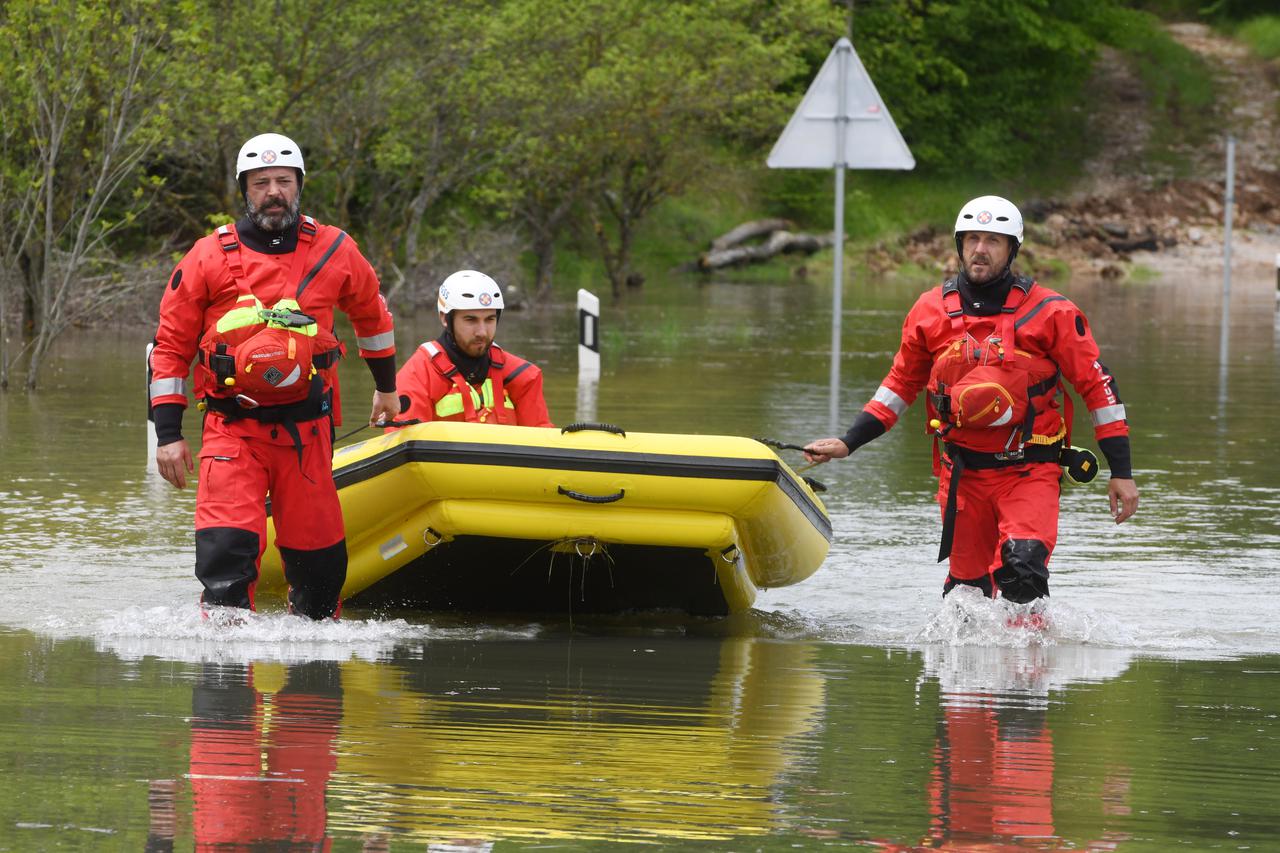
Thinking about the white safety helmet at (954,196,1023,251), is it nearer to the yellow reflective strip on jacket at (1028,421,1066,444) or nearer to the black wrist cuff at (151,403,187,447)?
the yellow reflective strip on jacket at (1028,421,1066,444)

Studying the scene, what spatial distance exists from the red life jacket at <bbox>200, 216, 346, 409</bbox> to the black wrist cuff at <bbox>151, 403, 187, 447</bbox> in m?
0.22

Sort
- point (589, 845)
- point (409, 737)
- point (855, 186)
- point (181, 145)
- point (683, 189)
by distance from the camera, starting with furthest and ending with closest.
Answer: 1. point (855, 186)
2. point (683, 189)
3. point (181, 145)
4. point (409, 737)
5. point (589, 845)

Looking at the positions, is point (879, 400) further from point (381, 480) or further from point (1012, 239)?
point (381, 480)

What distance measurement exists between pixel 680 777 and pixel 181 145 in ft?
55.3

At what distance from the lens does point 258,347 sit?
7242 millimetres

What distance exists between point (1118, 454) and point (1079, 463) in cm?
17

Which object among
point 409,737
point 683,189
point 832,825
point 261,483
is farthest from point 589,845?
point 683,189

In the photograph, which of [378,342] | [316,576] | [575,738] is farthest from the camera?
A: [378,342]

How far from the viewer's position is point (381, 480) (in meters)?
7.82

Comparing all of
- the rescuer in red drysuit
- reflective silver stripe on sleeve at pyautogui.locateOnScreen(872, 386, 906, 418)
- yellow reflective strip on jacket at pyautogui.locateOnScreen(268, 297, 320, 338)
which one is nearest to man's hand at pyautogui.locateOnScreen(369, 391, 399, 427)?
yellow reflective strip on jacket at pyautogui.locateOnScreen(268, 297, 320, 338)

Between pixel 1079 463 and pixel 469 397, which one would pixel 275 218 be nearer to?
pixel 469 397

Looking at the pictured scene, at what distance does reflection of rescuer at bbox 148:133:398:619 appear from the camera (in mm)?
7324

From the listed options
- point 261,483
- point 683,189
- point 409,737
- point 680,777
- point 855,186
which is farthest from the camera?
point 855,186

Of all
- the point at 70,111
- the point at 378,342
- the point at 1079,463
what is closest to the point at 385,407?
the point at 378,342
